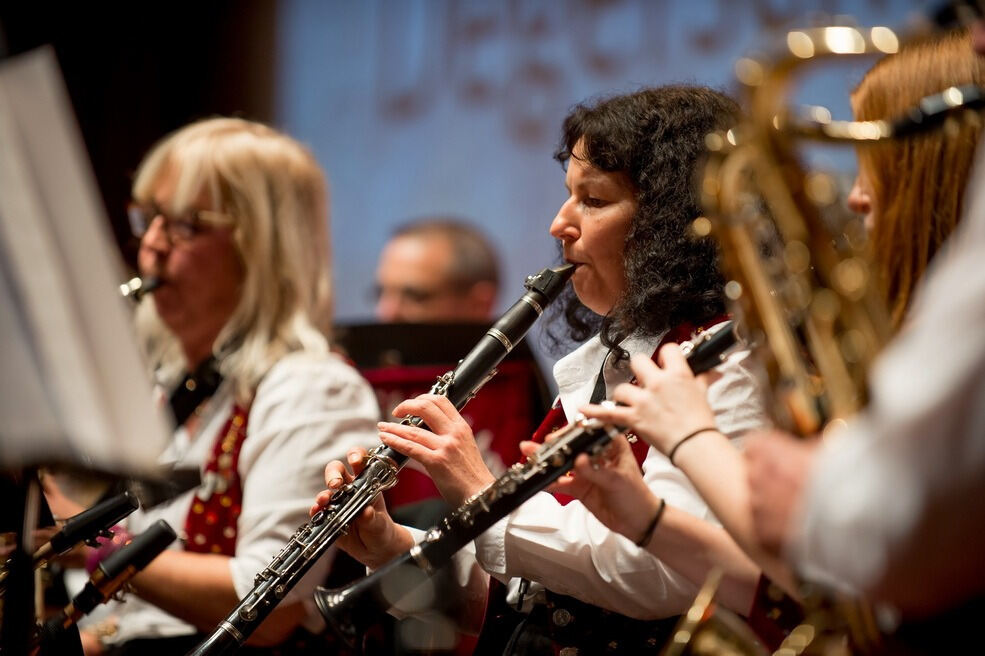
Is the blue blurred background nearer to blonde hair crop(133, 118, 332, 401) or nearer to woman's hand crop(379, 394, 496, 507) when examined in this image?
blonde hair crop(133, 118, 332, 401)

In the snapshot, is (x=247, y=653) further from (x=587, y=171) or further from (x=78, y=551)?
(x=587, y=171)

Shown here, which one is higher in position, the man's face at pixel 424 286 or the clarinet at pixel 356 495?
the clarinet at pixel 356 495

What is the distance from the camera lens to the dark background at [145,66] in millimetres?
4203

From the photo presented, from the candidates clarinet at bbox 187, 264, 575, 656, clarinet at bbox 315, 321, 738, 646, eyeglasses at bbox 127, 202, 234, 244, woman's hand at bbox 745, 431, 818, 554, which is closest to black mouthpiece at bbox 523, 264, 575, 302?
clarinet at bbox 187, 264, 575, 656

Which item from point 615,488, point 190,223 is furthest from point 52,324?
point 190,223

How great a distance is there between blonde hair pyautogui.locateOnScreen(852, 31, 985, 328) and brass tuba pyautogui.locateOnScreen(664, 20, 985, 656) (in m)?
0.14

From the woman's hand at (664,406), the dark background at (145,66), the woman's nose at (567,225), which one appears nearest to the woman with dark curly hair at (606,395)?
the woman's nose at (567,225)

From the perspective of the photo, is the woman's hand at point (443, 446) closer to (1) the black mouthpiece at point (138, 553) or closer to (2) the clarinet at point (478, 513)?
(2) the clarinet at point (478, 513)

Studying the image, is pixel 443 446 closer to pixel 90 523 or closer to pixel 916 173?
pixel 90 523

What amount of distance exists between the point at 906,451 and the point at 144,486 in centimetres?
88

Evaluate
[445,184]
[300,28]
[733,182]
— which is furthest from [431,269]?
[733,182]

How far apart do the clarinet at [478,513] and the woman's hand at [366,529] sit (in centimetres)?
17

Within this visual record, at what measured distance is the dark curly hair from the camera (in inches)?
65.2

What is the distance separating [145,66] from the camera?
443 centimetres
